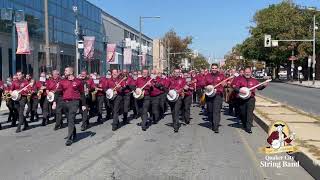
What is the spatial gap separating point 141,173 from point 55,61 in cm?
4423

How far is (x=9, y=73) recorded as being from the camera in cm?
4331

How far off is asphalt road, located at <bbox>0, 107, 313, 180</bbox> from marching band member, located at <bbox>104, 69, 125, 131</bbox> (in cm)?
33

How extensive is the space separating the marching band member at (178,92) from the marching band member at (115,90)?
62.7 inches

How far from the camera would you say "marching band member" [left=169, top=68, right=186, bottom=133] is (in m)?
16.2

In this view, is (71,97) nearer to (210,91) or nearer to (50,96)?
(210,91)

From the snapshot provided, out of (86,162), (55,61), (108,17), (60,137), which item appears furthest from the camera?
(108,17)

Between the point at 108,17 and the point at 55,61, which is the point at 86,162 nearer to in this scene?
the point at 55,61

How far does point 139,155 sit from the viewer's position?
1164cm

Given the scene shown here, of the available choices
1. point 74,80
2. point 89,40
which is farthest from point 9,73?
point 74,80

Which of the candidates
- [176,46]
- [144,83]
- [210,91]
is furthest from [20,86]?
[176,46]

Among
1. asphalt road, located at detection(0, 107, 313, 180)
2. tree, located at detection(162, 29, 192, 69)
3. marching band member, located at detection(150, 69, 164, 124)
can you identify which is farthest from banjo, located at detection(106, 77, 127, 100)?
tree, located at detection(162, 29, 192, 69)

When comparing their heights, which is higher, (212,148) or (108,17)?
(108,17)

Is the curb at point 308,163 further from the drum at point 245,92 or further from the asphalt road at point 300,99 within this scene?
the asphalt road at point 300,99

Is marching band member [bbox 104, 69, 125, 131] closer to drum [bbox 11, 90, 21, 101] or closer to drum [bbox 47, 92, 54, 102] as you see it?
drum [bbox 47, 92, 54, 102]
